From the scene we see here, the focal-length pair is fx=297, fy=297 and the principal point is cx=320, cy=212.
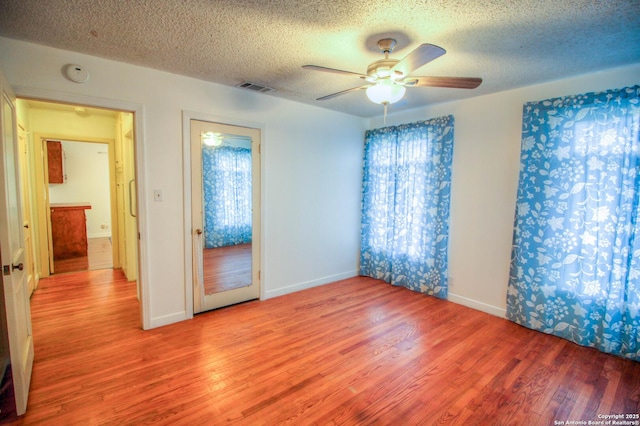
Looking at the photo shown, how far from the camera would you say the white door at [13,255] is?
1755mm

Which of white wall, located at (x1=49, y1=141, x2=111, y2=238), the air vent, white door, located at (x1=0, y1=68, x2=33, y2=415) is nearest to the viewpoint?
white door, located at (x1=0, y1=68, x2=33, y2=415)

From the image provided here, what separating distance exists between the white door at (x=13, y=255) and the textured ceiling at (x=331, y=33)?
0.67 m

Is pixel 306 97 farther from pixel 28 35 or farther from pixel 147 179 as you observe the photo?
pixel 28 35

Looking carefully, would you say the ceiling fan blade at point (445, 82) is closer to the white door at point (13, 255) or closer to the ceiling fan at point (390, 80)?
the ceiling fan at point (390, 80)

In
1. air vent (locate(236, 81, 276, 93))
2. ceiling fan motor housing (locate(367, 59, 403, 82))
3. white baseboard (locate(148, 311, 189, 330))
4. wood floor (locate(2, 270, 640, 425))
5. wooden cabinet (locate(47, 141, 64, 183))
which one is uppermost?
air vent (locate(236, 81, 276, 93))

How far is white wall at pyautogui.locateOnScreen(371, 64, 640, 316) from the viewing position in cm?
320

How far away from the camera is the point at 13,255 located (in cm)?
193

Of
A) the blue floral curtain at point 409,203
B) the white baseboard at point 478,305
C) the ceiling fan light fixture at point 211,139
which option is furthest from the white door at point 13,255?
the white baseboard at point 478,305

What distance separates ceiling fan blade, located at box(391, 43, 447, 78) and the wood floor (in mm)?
2194

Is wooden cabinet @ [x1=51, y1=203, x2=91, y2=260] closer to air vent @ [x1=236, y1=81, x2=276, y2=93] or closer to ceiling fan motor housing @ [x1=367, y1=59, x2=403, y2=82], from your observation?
air vent @ [x1=236, y1=81, x2=276, y2=93]

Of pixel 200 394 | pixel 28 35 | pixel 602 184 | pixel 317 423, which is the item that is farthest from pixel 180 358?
pixel 602 184

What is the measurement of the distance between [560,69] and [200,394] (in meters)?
3.92

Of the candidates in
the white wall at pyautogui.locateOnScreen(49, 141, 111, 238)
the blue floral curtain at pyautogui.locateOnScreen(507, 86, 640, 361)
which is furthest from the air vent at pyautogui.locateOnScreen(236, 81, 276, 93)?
the white wall at pyautogui.locateOnScreen(49, 141, 111, 238)

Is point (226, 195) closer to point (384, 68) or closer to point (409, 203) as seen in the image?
point (384, 68)
